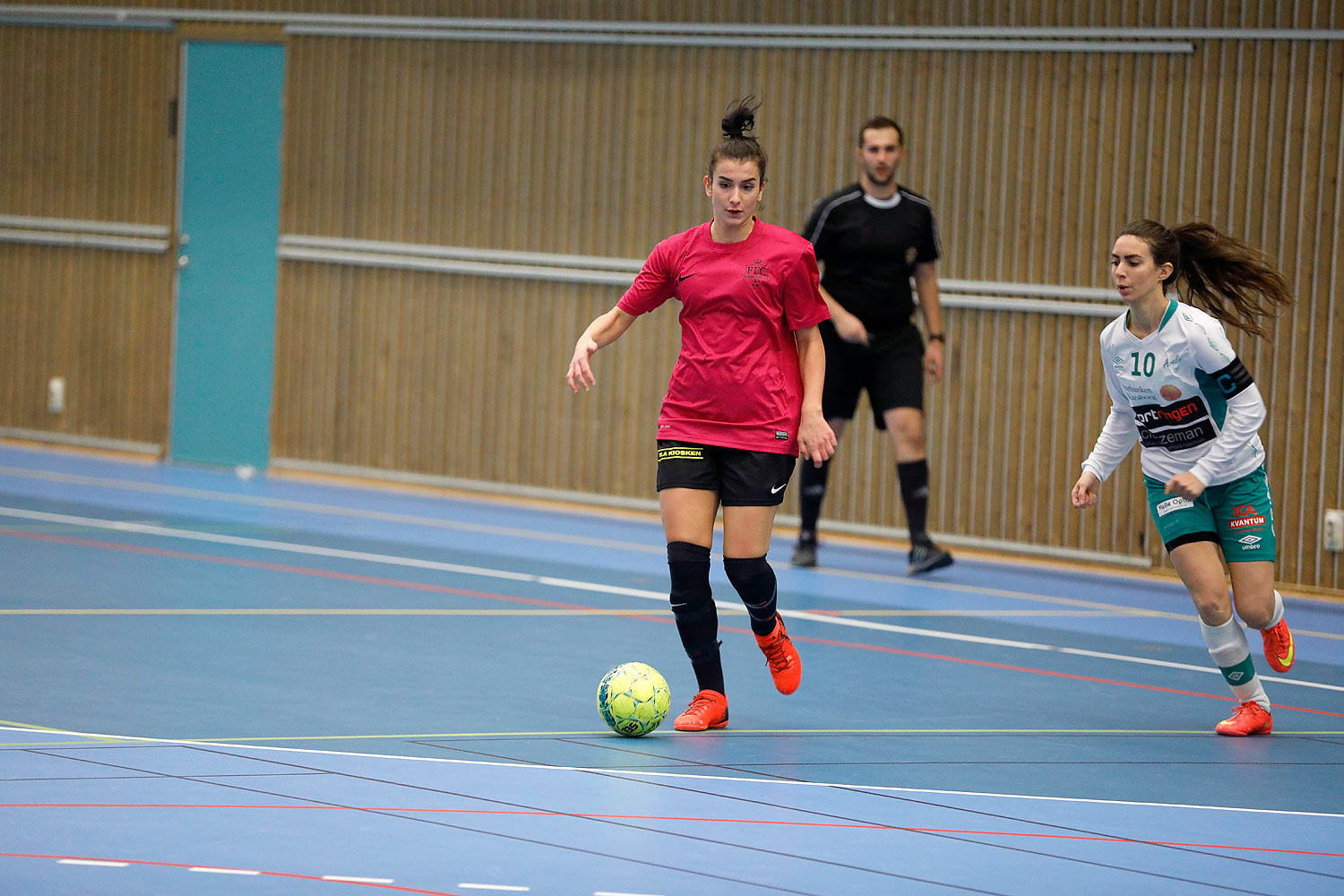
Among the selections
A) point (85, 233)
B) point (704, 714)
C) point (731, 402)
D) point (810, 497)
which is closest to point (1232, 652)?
point (704, 714)

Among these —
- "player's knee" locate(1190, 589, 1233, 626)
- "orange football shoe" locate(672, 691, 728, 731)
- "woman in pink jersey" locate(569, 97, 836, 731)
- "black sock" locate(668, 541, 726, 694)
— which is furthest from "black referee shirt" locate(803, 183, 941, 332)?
"orange football shoe" locate(672, 691, 728, 731)

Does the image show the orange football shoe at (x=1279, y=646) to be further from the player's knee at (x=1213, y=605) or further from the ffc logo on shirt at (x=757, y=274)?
the ffc logo on shirt at (x=757, y=274)

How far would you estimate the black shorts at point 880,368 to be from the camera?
970cm

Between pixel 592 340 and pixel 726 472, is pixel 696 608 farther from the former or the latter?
pixel 592 340

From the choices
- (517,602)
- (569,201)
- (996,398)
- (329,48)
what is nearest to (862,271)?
(996,398)

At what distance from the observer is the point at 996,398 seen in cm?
1108

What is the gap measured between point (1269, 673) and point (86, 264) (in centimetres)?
1037

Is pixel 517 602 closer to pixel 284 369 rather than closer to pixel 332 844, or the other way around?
pixel 332 844

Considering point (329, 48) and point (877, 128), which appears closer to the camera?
point (877, 128)

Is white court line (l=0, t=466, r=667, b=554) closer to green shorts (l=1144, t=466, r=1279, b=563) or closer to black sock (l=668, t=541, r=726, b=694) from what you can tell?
black sock (l=668, t=541, r=726, b=694)

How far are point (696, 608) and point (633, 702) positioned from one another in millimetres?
415

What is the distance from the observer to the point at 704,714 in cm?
600

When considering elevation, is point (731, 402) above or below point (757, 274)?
below

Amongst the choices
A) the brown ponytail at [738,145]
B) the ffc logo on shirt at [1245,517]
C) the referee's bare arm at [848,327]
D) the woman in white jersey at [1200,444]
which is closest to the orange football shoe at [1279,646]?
the woman in white jersey at [1200,444]
